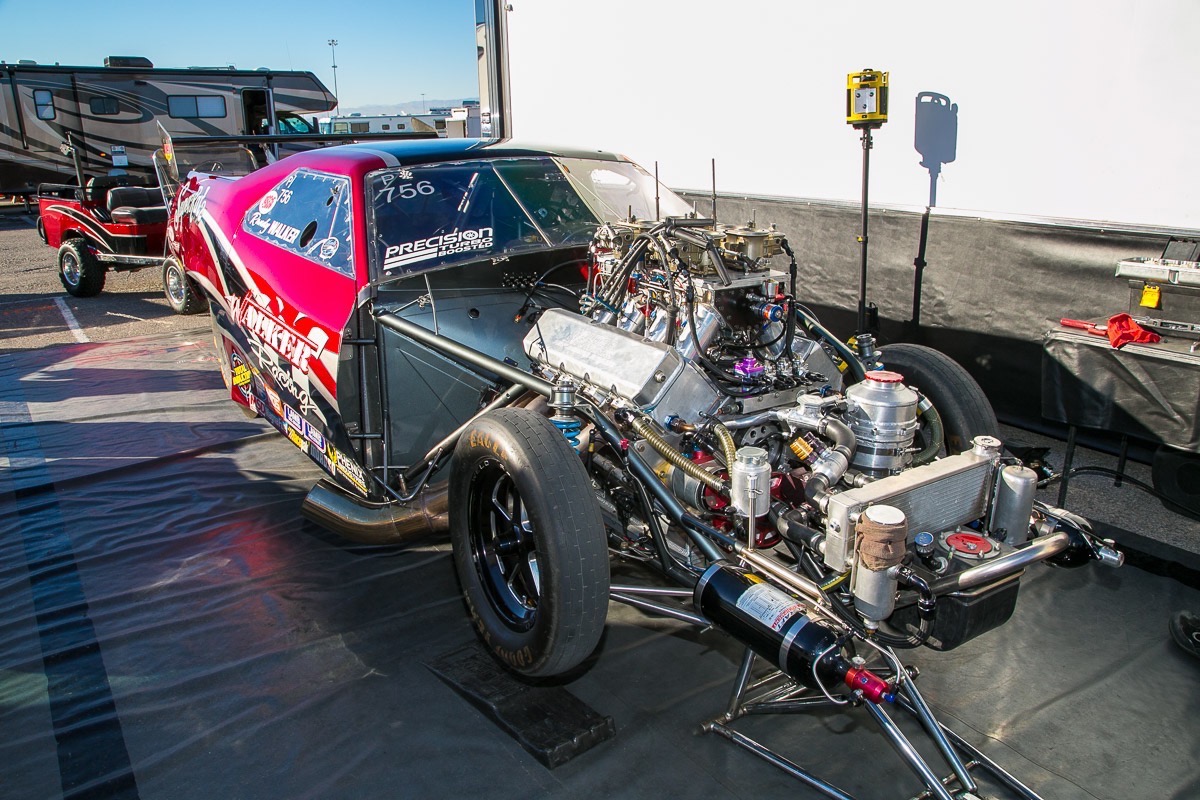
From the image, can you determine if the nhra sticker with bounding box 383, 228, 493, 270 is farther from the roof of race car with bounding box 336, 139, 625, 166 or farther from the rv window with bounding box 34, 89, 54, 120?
the rv window with bounding box 34, 89, 54, 120

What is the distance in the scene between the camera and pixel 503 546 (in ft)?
9.18

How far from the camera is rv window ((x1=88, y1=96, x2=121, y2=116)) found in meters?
19.0

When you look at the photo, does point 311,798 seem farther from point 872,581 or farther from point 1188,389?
point 1188,389

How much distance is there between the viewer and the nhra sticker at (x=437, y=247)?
137 inches

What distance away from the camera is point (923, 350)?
3.53 metres

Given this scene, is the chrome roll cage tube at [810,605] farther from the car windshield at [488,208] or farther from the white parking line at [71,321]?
the white parking line at [71,321]

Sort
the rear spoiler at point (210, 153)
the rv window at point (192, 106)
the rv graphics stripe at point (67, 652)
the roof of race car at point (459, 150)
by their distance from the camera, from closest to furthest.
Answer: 1. the rv graphics stripe at point (67, 652)
2. the roof of race car at point (459, 150)
3. the rear spoiler at point (210, 153)
4. the rv window at point (192, 106)

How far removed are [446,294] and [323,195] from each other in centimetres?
76

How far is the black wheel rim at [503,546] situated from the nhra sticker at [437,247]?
1.12 metres

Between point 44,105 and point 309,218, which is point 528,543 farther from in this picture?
point 44,105

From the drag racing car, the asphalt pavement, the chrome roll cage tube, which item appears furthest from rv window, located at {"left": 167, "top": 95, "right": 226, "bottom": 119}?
the chrome roll cage tube

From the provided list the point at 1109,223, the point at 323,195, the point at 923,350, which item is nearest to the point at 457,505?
the point at 323,195

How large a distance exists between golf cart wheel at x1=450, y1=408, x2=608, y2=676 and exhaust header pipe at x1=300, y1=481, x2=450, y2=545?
40 cm

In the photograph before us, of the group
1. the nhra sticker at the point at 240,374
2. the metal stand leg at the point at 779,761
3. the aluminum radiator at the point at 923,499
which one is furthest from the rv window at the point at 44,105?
the aluminum radiator at the point at 923,499
